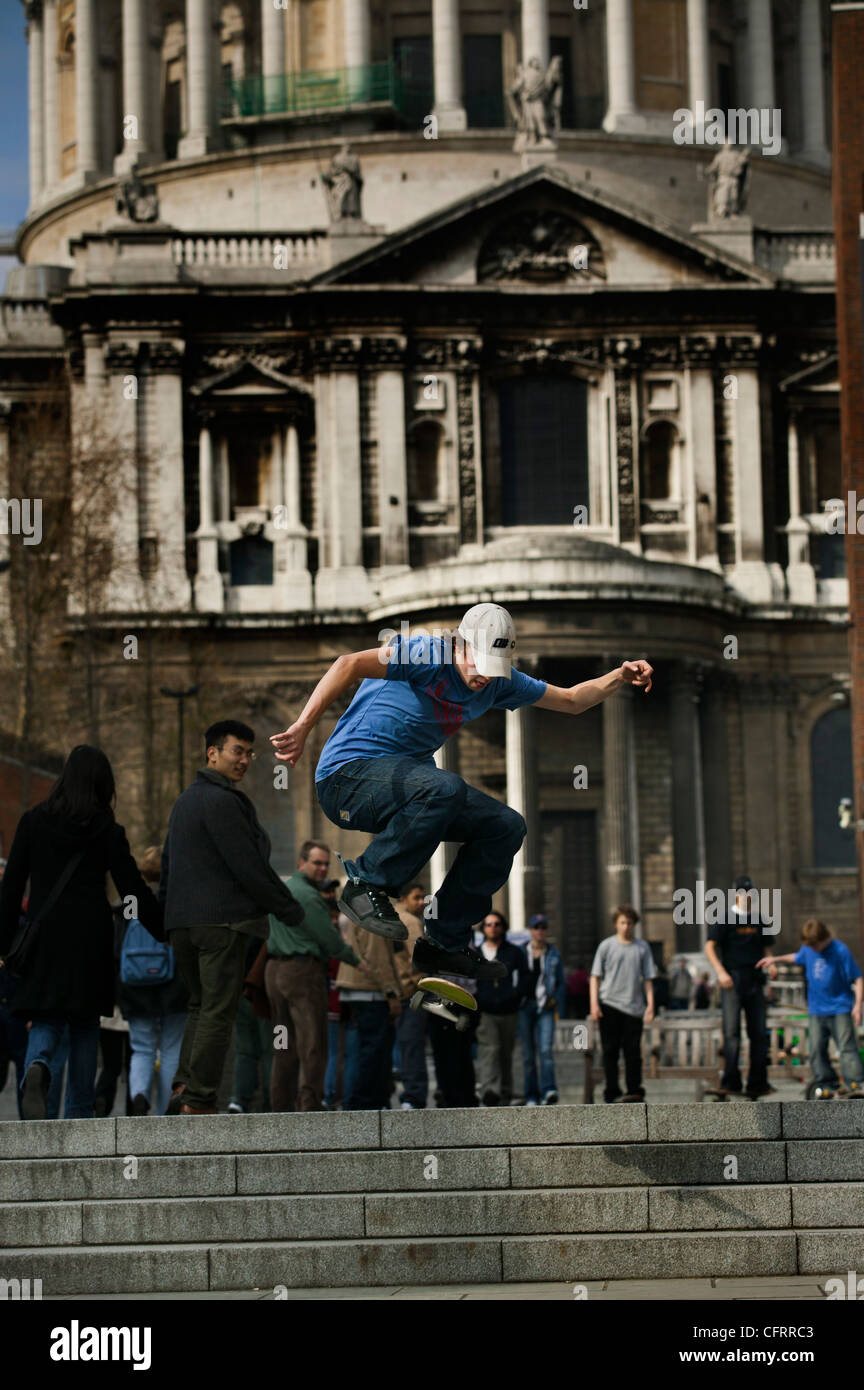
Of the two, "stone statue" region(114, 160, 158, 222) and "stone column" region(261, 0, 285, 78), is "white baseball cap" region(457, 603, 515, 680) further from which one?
"stone column" region(261, 0, 285, 78)

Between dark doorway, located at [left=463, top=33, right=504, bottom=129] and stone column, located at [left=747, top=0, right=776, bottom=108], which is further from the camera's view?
stone column, located at [left=747, top=0, right=776, bottom=108]

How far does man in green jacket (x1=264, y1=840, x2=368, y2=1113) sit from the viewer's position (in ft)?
48.6

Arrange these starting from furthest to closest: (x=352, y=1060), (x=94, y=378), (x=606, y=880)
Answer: (x=94, y=378) < (x=606, y=880) < (x=352, y=1060)

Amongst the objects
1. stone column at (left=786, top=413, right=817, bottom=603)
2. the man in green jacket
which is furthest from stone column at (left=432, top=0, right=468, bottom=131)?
the man in green jacket

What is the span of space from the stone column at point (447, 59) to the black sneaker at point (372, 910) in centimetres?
5239

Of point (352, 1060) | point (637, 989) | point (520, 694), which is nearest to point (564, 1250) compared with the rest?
point (520, 694)

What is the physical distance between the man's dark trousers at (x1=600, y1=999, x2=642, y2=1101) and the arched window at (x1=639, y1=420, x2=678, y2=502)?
107 ft

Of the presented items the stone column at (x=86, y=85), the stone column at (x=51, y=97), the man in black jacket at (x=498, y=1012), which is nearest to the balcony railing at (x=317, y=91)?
the stone column at (x=86, y=85)

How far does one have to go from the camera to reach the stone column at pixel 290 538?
49688mm

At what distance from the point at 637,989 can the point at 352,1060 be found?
2.82 m

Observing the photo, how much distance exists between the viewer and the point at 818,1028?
1883 cm

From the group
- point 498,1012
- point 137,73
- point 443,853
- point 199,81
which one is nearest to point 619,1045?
point 498,1012
